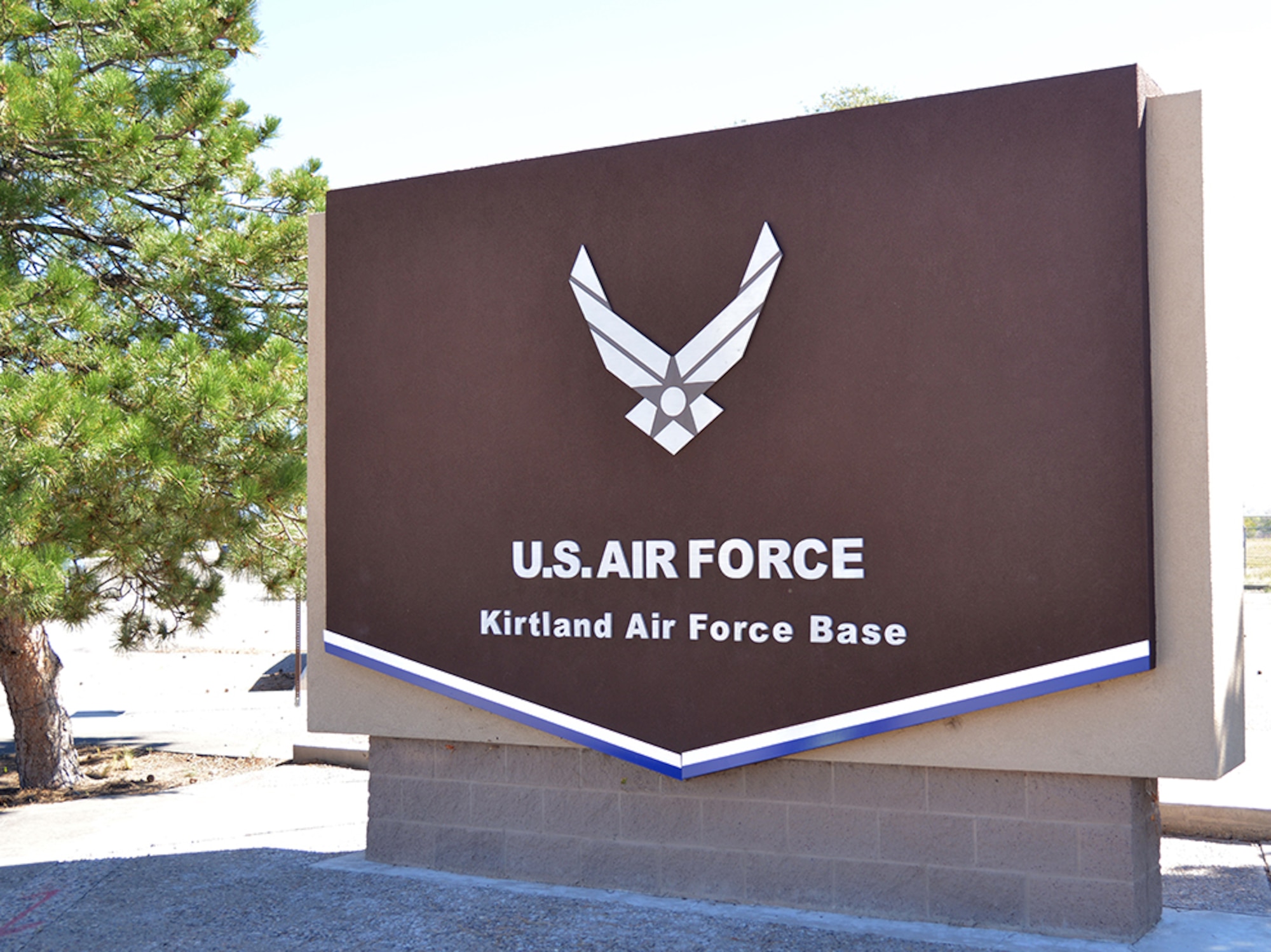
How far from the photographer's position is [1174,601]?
17.2ft

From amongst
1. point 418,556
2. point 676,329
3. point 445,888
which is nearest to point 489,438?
point 418,556

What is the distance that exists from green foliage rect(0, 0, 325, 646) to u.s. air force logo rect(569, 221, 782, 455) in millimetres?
3017

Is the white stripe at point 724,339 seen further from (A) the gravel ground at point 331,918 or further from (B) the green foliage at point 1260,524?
(B) the green foliage at point 1260,524

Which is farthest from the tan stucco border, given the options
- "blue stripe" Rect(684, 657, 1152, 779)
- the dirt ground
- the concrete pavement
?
the dirt ground

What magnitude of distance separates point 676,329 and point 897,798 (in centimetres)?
246

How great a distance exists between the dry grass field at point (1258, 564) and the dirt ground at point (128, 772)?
50.1 feet

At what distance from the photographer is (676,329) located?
6.19 meters

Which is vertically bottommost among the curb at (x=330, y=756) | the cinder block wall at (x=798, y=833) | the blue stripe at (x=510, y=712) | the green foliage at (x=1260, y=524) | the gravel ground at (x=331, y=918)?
the curb at (x=330, y=756)

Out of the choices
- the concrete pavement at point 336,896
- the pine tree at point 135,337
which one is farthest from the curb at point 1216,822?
the pine tree at point 135,337

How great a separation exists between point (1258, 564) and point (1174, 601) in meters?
49.5

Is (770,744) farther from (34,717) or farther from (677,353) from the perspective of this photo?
(34,717)

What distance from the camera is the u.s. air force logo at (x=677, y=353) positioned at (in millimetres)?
6020

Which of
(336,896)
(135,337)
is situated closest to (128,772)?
(135,337)

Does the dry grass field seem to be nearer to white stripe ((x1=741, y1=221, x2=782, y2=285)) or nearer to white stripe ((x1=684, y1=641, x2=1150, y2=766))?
white stripe ((x1=684, y1=641, x2=1150, y2=766))
